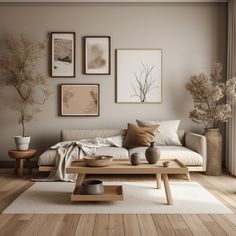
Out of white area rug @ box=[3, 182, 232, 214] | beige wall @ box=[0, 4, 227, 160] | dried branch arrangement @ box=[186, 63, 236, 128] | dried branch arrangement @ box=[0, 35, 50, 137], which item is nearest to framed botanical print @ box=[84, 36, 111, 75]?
beige wall @ box=[0, 4, 227, 160]

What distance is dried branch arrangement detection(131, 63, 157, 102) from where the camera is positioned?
5.91m

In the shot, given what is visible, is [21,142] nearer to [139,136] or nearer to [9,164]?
[9,164]

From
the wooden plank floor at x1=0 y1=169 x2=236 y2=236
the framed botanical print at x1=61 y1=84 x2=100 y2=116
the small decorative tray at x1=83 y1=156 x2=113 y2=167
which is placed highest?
the framed botanical print at x1=61 y1=84 x2=100 y2=116

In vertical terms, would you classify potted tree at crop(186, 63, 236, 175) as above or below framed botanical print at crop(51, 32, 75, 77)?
below

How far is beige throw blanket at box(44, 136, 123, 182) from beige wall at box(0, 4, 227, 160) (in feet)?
2.11

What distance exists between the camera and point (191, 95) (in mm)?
5906

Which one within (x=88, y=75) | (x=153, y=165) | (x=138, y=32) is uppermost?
(x=138, y=32)

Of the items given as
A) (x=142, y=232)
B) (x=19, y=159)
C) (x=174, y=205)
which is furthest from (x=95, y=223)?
(x=19, y=159)

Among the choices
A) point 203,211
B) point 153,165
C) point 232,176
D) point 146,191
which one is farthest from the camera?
point 232,176

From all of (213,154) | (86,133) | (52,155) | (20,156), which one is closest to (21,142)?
(20,156)

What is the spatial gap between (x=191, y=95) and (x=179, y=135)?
755mm

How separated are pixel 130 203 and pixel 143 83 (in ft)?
9.05

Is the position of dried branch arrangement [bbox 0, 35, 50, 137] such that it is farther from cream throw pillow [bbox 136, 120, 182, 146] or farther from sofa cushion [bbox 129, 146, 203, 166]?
sofa cushion [bbox 129, 146, 203, 166]

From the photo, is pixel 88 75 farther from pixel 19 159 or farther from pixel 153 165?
pixel 153 165
